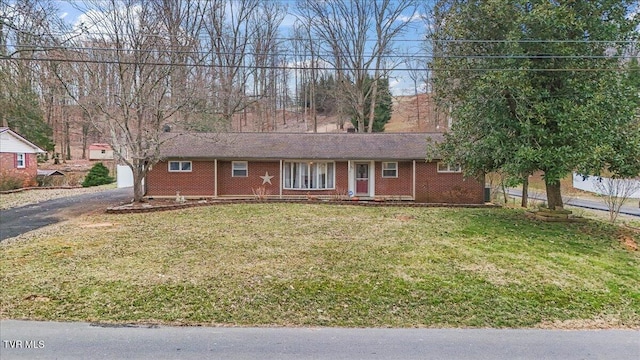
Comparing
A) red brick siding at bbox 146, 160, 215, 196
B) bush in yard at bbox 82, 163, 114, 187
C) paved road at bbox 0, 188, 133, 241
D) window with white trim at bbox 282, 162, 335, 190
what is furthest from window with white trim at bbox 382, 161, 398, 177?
bush in yard at bbox 82, 163, 114, 187

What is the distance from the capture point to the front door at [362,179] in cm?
2052

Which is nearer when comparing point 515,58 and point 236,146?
point 515,58

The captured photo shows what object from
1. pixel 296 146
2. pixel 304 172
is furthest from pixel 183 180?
pixel 304 172

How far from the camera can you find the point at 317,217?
46.2 ft

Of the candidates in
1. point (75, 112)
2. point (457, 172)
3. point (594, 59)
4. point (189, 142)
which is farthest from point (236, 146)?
point (594, 59)

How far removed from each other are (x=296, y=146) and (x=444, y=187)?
7.84 meters

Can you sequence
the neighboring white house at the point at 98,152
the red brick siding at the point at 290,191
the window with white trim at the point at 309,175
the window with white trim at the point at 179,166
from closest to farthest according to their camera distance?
the red brick siding at the point at 290,191 → the window with white trim at the point at 179,166 → the window with white trim at the point at 309,175 → the neighboring white house at the point at 98,152

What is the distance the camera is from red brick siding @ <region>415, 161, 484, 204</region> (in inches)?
755

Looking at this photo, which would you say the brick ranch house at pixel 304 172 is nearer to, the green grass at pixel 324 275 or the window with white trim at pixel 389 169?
the window with white trim at pixel 389 169

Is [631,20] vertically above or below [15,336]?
above

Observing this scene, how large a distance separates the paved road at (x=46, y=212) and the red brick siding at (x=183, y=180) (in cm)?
192

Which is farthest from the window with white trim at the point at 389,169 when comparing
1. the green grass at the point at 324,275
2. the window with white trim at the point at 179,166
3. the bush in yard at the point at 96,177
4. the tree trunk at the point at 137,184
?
the bush in yard at the point at 96,177

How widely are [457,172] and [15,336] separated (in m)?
18.1

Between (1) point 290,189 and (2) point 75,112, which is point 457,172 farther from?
(2) point 75,112
